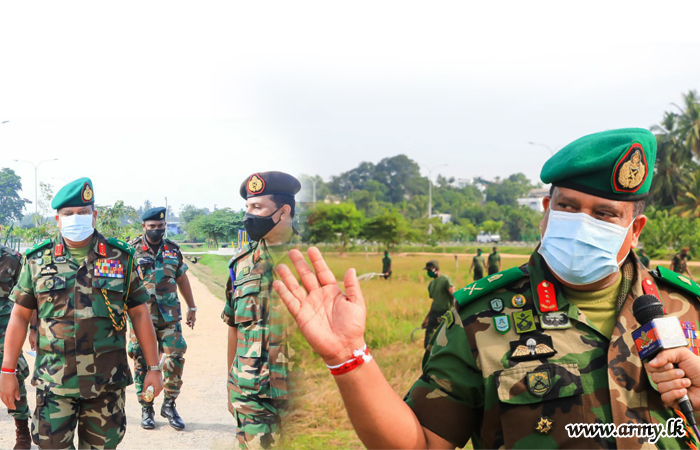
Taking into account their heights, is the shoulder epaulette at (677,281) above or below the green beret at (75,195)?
below

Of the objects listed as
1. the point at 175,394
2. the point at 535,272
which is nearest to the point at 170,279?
the point at 175,394

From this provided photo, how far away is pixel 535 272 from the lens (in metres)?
1.85

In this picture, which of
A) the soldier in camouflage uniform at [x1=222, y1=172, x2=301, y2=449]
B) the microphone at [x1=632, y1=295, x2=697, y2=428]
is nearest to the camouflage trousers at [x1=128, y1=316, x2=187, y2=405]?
the soldier in camouflage uniform at [x1=222, y1=172, x2=301, y2=449]

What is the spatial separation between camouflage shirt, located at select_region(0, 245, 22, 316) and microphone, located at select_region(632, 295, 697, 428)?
16.0 feet

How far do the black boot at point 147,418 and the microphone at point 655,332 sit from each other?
4077 millimetres

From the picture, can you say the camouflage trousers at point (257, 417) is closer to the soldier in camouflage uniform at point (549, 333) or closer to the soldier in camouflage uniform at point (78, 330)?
the soldier in camouflage uniform at point (78, 330)

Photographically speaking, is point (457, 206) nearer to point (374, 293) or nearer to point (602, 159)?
point (374, 293)

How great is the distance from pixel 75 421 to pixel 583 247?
2967mm

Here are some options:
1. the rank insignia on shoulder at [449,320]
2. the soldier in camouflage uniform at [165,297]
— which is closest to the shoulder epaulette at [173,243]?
the soldier in camouflage uniform at [165,297]

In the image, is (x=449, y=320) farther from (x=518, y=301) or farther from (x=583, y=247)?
(x=583, y=247)

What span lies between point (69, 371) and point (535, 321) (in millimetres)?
2693

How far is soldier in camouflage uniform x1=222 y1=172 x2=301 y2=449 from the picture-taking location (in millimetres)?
2980

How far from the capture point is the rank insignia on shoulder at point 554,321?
1714 millimetres

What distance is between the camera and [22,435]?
14.8ft
